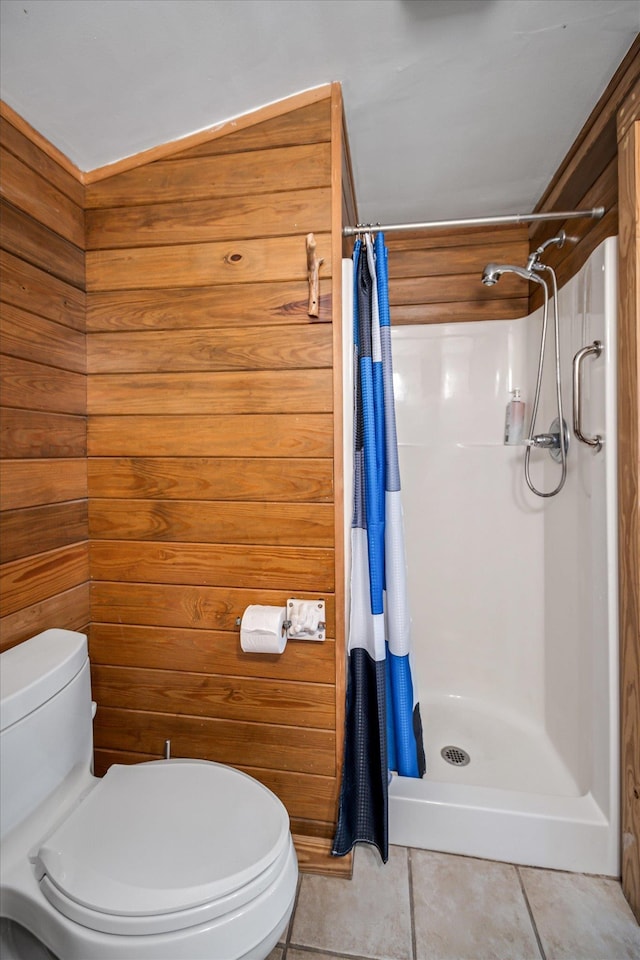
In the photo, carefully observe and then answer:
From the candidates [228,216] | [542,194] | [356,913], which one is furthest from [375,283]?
[356,913]

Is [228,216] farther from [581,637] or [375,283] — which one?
[581,637]

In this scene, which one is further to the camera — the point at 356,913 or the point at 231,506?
the point at 231,506

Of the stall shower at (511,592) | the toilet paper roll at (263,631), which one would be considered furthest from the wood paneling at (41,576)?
the stall shower at (511,592)

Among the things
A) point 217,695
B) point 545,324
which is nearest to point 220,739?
point 217,695

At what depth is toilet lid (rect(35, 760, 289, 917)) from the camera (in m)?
0.82

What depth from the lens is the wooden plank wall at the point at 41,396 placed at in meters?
1.17

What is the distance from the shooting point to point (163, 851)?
904mm

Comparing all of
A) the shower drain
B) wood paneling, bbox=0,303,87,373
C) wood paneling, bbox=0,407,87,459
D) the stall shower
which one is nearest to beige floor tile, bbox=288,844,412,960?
the stall shower

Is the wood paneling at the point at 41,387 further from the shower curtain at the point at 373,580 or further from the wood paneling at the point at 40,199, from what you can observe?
the shower curtain at the point at 373,580

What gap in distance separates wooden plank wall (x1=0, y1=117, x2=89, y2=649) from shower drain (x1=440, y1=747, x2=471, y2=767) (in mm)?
1400

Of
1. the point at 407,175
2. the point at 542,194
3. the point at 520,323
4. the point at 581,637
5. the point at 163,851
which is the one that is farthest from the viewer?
the point at 520,323

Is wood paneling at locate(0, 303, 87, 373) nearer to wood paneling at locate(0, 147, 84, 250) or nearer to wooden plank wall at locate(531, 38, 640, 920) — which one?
wood paneling at locate(0, 147, 84, 250)

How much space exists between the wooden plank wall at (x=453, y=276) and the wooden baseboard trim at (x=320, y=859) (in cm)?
197

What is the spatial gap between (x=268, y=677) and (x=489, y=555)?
1140mm
